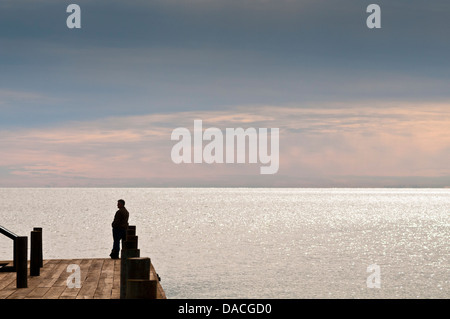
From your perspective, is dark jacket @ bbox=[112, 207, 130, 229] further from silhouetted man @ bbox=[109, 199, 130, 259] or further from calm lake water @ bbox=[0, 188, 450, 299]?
calm lake water @ bbox=[0, 188, 450, 299]

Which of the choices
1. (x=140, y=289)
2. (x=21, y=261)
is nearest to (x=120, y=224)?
(x=21, y=261)

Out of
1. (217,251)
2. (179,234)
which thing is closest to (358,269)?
Result: (217,251)

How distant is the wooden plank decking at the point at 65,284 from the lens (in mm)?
12648

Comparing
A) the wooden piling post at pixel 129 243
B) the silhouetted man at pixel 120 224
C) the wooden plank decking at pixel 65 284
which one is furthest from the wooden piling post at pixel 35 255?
the wooden piling post at pixel 129 243

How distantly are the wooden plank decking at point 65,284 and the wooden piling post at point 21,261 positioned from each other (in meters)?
0.17

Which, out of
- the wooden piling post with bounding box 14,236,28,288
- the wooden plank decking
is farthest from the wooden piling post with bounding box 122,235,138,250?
the wooden piling post with bounding box 14,236,28,288

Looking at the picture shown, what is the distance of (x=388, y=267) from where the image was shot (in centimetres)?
5675

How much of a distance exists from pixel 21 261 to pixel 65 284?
→ 1.72m

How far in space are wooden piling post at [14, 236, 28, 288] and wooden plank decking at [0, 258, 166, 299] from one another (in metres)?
0.17

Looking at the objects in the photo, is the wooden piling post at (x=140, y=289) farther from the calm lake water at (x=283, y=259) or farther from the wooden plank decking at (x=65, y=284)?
the calm lake water at (x=283, y=259)

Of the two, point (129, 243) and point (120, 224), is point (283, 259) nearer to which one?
point (120, 224)

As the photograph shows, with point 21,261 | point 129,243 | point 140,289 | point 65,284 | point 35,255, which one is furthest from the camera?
point 35,255

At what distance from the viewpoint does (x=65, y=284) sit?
566 inches
